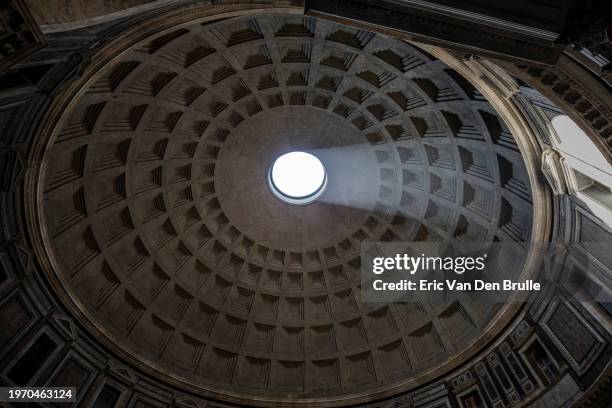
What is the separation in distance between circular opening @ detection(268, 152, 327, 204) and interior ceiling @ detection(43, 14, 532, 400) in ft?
2.55

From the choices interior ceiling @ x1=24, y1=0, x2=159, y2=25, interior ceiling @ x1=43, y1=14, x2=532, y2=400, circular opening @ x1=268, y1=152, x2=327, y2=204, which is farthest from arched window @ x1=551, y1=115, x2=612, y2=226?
circular opening @ x1=268, y1=152, x2=327, y2=204

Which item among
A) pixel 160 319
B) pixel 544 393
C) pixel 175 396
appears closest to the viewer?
pixel 544 393

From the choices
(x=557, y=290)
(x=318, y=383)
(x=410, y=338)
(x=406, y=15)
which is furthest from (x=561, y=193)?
(x=318, y=383)

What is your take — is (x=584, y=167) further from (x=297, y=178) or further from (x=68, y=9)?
(x=297, y=178)

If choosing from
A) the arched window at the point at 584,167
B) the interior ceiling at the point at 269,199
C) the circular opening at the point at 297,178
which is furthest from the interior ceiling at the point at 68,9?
the circular opening at the point at 297,178

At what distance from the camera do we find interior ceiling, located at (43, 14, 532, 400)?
18562mm

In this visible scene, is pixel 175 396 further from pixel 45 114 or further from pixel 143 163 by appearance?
pixel 45 114

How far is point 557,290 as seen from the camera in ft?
56.2

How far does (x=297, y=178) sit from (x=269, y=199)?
280 cm

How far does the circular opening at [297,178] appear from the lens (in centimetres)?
2714

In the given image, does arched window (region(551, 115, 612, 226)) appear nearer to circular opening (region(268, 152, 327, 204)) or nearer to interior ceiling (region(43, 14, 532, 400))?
interior ceiling (region(43, 14, 532, 400))

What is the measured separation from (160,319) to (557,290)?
17.9 meters

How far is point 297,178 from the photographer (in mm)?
28484

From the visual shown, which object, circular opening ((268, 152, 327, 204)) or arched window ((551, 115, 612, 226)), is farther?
circular opening ((268, 152, 327, 204))
